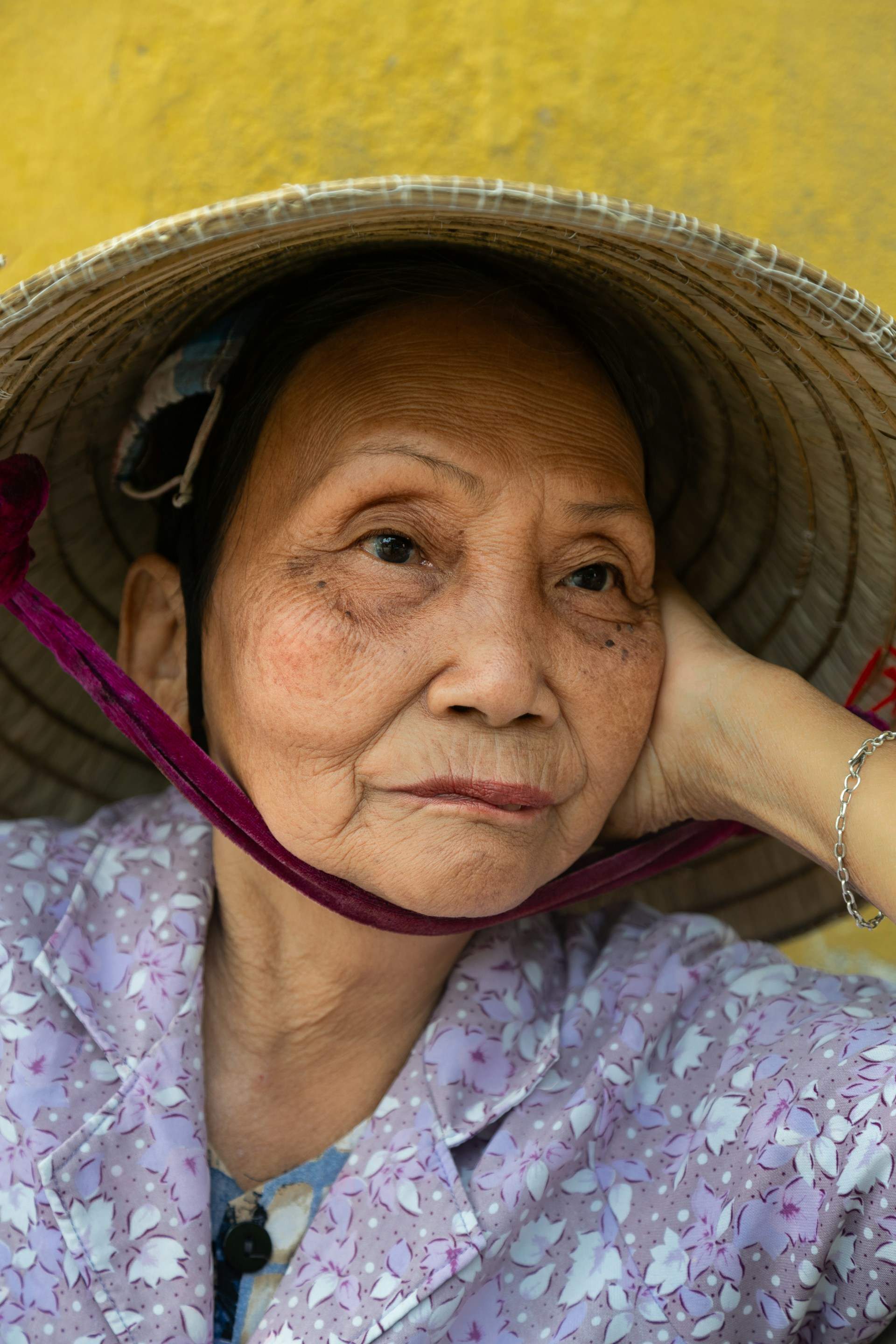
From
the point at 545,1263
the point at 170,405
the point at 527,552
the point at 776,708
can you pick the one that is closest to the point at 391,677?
the point at 527,552

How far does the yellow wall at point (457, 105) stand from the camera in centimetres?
196

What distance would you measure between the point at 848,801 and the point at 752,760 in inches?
6.1

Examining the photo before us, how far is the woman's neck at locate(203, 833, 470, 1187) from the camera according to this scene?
1558mm

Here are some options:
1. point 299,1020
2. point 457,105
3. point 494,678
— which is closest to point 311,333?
point 494,678

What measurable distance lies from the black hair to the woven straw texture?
0.11 ft

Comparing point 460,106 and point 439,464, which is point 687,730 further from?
point 460,106

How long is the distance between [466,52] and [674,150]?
0.38 metres

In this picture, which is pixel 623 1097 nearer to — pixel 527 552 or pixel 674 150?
pixel 527 552

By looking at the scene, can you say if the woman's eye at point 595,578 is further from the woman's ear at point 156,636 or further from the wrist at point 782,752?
the woman's ear at point 156,636

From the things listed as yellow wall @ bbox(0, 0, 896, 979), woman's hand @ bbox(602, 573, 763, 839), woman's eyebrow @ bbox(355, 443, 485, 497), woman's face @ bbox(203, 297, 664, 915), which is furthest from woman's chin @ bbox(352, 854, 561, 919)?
yellow wall @ bbox(0, 0, 896, 979)

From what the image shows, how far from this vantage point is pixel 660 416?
183cm

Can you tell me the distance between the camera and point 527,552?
1.37m

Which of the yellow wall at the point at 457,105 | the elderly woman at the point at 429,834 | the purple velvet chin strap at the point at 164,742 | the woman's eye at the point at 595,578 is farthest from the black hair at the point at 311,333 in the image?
the yellow wall at the point at 457,105

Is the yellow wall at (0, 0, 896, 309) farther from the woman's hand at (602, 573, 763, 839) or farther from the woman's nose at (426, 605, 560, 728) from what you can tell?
the woman's nose at (426, 605, 560, 728)
